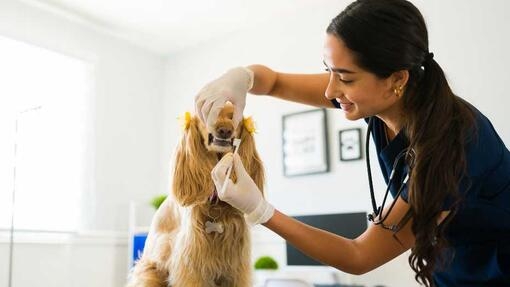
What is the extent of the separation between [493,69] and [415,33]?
233 centimetres

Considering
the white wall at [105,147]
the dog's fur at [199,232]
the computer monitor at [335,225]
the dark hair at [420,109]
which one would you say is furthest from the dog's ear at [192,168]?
the white wall at [105,147]

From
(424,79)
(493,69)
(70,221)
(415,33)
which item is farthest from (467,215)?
(70,221)

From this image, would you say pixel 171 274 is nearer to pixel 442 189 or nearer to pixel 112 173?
pixel 442 189

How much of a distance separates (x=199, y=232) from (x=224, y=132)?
11.3 inches

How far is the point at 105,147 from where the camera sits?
442 cm

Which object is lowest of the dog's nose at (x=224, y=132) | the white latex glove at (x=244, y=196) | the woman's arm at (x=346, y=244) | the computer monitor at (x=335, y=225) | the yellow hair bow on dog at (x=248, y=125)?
the computer monitor at (x=335, y=225)

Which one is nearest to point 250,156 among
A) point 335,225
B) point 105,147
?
point 335,225

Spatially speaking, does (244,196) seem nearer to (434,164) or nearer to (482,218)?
(434,164)

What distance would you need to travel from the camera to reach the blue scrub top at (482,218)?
1182 mm

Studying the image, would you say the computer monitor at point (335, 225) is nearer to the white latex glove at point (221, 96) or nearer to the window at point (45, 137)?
the window at point (45, 137)

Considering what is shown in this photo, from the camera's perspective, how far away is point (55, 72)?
13.8 ft

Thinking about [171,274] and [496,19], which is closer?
[171,274]

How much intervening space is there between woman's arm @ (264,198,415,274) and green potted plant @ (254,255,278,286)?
2.18m

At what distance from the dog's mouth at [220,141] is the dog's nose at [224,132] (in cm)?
1
